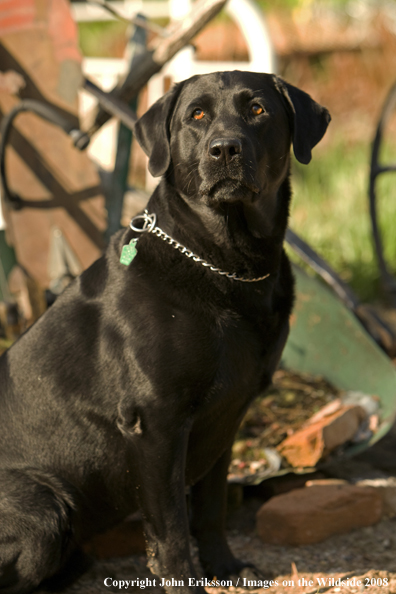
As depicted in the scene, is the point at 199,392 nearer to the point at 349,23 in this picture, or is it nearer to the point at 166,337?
the point at 166,337

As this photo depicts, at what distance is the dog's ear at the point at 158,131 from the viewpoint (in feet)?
7.06

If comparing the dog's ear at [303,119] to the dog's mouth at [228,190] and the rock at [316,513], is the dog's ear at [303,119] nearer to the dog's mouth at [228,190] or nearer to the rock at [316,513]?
the dog's mouth at [228,190]

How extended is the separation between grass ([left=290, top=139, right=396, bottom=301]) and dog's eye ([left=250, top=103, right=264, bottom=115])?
3.29 meters

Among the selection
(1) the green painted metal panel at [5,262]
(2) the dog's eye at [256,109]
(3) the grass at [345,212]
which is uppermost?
(2) the dog's eye at [256,109]

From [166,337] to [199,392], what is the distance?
192 millimetres

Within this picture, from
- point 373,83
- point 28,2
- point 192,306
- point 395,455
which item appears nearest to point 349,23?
point 373,83

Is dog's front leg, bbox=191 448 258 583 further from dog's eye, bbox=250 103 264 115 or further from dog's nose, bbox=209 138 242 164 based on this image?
dog's eye, bbox=250 103 264 115

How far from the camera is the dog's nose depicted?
1.94 meters

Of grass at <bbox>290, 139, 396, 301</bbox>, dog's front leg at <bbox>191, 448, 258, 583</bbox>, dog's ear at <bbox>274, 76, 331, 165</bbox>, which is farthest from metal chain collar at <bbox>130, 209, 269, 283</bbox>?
grass at <bbox>290, 139, 396, 301</bbox>

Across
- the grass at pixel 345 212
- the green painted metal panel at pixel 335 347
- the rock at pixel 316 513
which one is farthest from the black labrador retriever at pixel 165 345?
the grass at pixel 345 212

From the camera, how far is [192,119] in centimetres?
214

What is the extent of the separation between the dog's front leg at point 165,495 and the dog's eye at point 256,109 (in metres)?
1.02

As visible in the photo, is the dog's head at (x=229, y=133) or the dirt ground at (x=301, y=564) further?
the dirt ground at (x=301, y=564)

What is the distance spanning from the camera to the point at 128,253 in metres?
2.08
